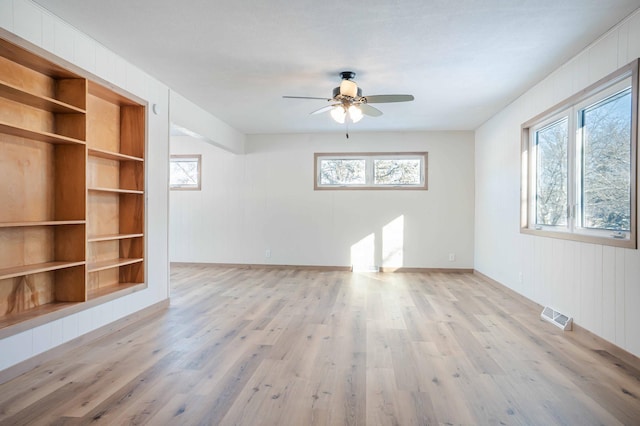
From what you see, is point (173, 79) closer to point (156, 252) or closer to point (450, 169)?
point (156, 252)

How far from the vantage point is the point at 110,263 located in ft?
11.6

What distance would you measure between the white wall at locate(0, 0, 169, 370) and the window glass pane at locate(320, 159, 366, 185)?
331 cm

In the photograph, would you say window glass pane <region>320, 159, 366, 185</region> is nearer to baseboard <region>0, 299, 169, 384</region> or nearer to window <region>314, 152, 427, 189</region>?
window <region>314, 152, 427, 189</region>

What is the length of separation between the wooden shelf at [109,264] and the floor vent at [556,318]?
4018mm

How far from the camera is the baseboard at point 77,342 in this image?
2447 mm

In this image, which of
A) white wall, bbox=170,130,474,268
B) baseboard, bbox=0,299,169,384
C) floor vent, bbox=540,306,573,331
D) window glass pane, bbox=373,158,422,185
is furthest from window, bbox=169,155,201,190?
floor vent, bbox=540,306,573,331

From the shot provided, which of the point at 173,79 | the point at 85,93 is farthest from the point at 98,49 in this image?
the point at 173,79

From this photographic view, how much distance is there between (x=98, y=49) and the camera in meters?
3.29

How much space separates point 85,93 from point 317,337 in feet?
8.96

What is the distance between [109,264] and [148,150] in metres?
1.21

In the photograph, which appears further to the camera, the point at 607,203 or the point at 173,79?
the point at 173,79

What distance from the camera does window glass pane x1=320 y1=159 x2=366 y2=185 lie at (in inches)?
277

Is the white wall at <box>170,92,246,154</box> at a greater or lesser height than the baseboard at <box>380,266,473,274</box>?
greater

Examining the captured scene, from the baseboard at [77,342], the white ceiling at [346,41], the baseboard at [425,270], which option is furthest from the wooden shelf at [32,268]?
the baseboard at [425,270]
